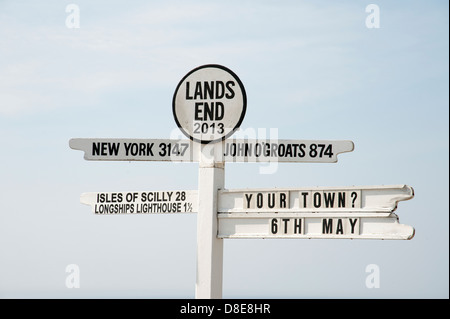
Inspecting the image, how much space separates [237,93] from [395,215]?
2317mm

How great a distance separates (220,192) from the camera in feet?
30.8

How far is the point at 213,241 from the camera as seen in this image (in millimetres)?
9336

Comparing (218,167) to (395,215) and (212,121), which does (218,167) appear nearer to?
(212,121)

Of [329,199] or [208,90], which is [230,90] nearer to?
[208,90]

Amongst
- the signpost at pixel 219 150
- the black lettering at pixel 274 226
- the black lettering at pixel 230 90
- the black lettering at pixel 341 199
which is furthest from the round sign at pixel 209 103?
the black lettering at pixel 341 199

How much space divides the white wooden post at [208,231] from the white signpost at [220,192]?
0.01 meters

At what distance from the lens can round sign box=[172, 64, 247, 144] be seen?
9414mm

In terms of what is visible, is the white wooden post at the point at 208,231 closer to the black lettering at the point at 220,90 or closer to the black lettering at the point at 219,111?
the black lettering at the point at 219,111

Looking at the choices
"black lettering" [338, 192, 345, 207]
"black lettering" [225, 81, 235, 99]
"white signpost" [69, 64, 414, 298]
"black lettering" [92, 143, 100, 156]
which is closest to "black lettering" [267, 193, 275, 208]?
"white signpost" [69, 64, 414, 298]

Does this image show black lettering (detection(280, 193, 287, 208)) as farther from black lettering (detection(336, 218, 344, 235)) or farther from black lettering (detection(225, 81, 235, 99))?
black lettering (detection(225, 81, 235, 99))

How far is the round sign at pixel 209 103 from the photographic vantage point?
9.41 meters

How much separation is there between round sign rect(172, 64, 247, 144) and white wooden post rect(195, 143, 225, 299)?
195mm

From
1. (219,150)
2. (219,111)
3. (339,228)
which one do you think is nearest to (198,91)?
(219,111)

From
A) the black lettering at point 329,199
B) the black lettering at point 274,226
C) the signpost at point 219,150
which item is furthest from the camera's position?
the signpost at point 219,150
